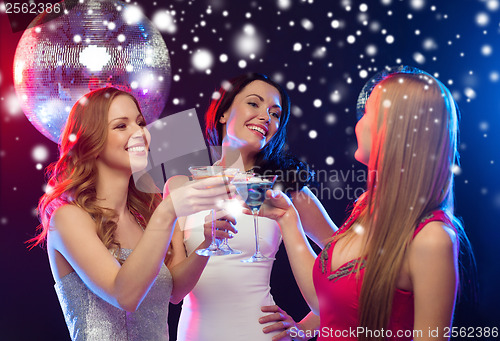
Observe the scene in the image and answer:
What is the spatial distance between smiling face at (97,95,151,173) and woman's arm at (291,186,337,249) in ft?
3.22

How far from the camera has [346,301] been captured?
5.70 feet

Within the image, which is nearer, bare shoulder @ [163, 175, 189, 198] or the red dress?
the red dress

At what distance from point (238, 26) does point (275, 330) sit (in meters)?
2.74

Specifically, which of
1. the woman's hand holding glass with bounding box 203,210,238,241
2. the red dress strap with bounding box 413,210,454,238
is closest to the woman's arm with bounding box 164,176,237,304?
the woman's hand holding glass with bounding box 203,210,238,241

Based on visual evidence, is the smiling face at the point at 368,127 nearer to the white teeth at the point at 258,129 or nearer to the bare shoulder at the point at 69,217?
the white teeth at the point at 258,129

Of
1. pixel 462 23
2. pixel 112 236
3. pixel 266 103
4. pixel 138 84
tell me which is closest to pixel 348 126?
pixel 462 23

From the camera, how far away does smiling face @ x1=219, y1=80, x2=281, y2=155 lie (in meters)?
2.76

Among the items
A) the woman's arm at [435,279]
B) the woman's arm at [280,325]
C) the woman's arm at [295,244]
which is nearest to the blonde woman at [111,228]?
the woman's arm at [295,244]

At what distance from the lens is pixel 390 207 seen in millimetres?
1672

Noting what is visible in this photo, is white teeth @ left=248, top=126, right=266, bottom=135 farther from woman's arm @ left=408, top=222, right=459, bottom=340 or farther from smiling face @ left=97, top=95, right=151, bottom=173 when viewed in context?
woman's arm @ left=408, top=222, right=459, bottom=340

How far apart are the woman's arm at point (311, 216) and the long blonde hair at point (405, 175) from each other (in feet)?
3.84

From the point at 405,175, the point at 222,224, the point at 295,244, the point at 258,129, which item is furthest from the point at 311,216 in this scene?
the point at 405,175

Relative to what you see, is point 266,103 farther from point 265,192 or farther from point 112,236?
point 112,236

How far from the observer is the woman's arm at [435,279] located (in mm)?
1506
